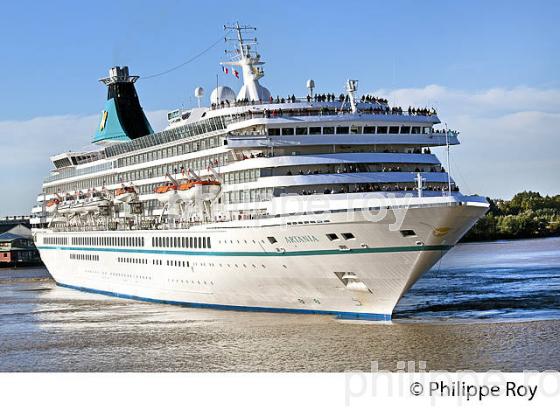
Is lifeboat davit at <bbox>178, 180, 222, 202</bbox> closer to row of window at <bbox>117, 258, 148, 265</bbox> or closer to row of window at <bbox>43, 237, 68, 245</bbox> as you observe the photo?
row of window at <bbox>117, 258, 148, 265</bbox>

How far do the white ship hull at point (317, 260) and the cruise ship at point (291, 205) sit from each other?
0.12ft

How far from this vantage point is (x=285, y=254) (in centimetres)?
2444

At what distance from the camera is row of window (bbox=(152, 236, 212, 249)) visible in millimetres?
27717

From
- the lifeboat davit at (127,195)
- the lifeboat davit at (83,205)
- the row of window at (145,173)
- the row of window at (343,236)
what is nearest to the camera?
the row of window at (343,236)

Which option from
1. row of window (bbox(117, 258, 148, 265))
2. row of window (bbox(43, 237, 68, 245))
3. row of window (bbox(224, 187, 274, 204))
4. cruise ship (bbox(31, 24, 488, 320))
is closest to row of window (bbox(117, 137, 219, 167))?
cruise ship (bbox(31, 24, 488, 320))

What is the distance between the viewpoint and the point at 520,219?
288 ft

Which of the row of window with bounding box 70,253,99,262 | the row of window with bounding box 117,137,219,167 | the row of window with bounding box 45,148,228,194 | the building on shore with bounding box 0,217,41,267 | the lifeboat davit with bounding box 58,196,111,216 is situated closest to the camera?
the row of window with bounding box 45,148,228,194

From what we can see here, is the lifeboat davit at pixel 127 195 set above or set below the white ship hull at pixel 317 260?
above

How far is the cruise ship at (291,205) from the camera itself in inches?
907

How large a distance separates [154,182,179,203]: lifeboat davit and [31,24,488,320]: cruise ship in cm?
9

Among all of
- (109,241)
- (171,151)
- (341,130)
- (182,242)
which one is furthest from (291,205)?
(109,241)

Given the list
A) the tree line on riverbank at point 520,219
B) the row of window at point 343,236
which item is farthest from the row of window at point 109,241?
the tree line on riverbank at point 520,219

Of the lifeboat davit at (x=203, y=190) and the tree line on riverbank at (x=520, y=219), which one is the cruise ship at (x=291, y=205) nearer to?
the lifeboat davit at (x=203, y=190)

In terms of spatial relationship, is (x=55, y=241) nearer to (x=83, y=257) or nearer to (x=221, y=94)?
(x=83, y=257)
